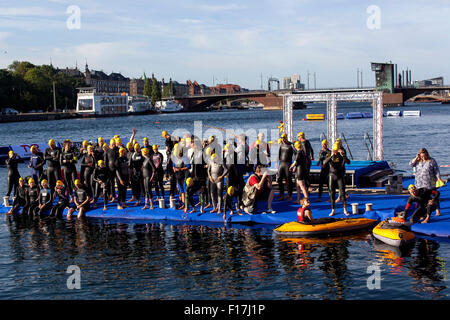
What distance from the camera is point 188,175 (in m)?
17.1

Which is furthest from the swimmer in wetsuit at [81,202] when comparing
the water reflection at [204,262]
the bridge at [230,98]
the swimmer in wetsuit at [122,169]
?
the bridge at [230,98]

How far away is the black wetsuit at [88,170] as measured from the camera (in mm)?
18422

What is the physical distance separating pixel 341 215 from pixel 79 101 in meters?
140

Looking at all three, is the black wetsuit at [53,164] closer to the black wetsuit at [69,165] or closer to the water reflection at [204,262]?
the black wetsuit at [69,165]

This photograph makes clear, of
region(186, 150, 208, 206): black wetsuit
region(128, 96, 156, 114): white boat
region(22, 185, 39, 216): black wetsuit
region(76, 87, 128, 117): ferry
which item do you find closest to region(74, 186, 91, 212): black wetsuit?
region(22, 185, 39, 216): black wetsuit

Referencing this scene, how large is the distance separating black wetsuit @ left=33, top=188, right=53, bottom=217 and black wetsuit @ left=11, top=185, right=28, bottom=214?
2.42ft

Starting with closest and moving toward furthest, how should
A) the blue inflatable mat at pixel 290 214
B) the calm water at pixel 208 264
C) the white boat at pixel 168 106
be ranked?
the calm water at pixel 208 264 < the blue inflatable mat at pixel 290 214 < the white boat at pixel 168 106

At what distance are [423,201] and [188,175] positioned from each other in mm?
7153

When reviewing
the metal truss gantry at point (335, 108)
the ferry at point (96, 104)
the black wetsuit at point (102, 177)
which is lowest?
the black wetsuit at point (102, 177)

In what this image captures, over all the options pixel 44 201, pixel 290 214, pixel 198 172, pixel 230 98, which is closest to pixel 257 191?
pixel 290 214

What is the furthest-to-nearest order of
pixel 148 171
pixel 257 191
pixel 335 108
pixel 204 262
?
pixel 335 108, pixel 148 171, pixel 257 191, pixel 204 262

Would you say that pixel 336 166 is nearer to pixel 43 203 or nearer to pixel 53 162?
pixel 53 162
